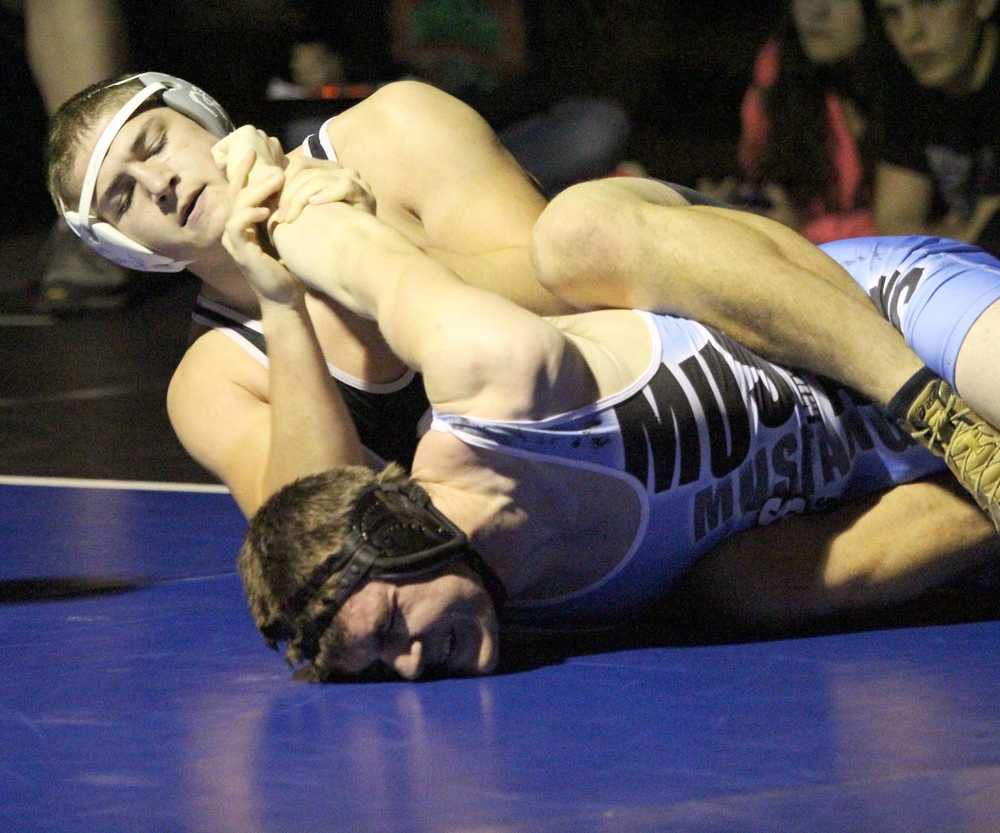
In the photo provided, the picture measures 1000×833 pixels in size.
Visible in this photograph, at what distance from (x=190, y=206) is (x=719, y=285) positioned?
2.75ft

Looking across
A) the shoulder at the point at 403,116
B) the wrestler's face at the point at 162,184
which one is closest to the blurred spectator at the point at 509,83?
the shoulder at the point at 403,116

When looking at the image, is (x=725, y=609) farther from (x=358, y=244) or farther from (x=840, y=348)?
(x=358, y=244)

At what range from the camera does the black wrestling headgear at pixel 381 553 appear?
2.45 metres

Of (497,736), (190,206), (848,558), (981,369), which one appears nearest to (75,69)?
(190,206)

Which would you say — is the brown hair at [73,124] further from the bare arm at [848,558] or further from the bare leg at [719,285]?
the bare arm at [848,558]

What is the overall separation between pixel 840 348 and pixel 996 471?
0.29 metres

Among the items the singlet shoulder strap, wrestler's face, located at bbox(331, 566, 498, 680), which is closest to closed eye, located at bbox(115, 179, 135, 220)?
the singlet shoulder strap

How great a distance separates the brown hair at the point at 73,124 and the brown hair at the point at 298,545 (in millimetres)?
836

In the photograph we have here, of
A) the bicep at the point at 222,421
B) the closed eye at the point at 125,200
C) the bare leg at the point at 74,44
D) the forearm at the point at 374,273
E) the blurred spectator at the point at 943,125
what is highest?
the forearm at the point at 374,273

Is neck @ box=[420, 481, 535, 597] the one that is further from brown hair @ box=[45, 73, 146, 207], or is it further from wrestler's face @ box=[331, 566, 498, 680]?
brown hair @ box=[45, 73, 146, 207]

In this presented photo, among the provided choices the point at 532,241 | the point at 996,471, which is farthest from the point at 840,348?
the point at 532,241

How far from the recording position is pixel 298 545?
2.48 m

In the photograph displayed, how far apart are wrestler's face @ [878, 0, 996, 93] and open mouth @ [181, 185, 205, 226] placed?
10.3 ft

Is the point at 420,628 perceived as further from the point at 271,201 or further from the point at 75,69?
the point at 75,69
